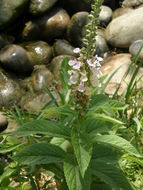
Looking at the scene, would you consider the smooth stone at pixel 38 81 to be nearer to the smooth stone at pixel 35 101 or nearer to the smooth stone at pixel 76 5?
the smooth stone at pixel 35 101

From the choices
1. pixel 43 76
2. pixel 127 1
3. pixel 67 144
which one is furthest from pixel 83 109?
pixel 127 1

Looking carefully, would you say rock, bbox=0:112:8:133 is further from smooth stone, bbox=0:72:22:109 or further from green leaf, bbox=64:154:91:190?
green leaf, bbox=64:154:91:190

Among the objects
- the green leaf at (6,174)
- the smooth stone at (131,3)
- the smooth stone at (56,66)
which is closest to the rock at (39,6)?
the smooth stone at (56,66)

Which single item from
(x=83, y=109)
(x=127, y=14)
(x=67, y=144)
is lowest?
(x=127, y=14)

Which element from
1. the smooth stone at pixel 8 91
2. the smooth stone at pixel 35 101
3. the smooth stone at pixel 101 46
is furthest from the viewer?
the smooth stone at pixel 101 46

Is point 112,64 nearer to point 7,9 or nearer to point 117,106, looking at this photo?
point 7,9
